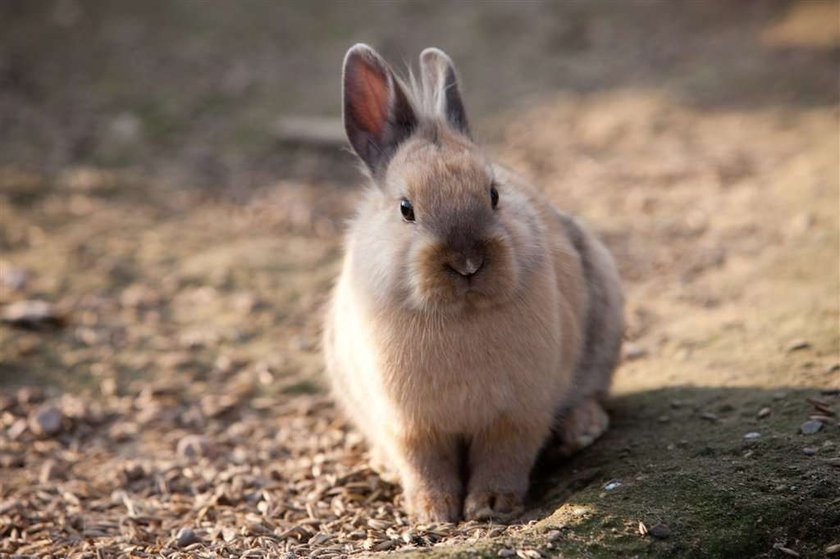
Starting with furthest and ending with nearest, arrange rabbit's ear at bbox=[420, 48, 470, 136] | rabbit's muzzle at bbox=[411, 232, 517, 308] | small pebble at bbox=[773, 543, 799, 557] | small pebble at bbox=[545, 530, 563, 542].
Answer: rabbit's ear at bbox=[420, 48, 470, 136], rabbit's muzzle at bbox=[411, 232, 517, 308], small pebble at bbox=[545, 530, 563, 542], small pebble at bbox=[773, 543, 799, 557]

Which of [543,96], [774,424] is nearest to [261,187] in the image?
[543,96]

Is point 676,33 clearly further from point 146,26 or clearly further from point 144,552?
point 144,552

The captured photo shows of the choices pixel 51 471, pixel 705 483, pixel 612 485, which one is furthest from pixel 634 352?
pixel 51 471

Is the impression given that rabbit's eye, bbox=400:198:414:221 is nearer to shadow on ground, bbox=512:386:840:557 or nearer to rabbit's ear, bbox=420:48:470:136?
rabbit's ear, bbox=420:48:470:136

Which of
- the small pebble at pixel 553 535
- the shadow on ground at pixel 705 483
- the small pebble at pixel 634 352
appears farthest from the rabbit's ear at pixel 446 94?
the small pebble at pixel 634 352

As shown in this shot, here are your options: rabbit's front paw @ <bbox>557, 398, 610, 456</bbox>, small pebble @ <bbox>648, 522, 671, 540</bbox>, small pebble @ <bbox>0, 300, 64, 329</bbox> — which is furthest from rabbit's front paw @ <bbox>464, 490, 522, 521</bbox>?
small pebble @ <bbox>0, 300, 64, 329</bbox>

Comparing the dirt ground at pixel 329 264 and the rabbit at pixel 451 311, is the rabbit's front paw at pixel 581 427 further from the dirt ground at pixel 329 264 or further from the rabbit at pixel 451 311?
the dirt ground at pixel 329 264

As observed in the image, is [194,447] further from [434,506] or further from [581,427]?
[581,427]
